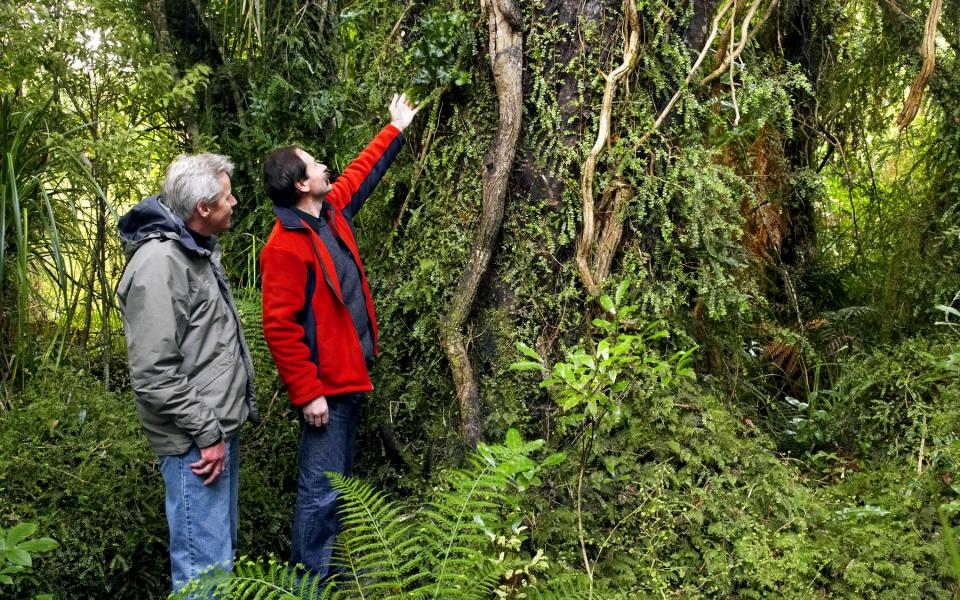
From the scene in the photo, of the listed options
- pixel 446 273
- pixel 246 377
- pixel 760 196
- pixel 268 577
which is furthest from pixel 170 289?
pixel 760 196

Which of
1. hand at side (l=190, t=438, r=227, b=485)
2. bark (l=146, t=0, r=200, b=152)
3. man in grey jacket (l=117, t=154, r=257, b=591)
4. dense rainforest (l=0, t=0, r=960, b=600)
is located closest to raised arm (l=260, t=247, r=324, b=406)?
man in grey jacket (l=117, t=154, r=257, b=591)

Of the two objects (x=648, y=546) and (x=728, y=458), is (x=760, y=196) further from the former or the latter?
(x=648, y=546)

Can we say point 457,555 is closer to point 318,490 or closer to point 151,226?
point 318,490

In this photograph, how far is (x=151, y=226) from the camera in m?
2.52

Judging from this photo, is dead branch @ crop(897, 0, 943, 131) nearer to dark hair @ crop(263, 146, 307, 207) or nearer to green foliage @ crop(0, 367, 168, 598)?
dark hair @ crop(263, 146, 307, 207)

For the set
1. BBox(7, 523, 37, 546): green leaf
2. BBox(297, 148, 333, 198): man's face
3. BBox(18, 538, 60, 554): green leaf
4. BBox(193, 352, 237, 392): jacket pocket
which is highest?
BBox(297, 148, 333, 198): man's face

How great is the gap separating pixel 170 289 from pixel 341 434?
3.40 ft

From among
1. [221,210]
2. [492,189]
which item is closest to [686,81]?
[492,189]

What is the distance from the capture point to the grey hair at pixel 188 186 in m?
2.56

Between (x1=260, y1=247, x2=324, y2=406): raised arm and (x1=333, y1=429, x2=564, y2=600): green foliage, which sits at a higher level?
(x1=260, y1=247, x2=324, y2=406): raised arm

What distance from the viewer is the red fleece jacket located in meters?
2.93

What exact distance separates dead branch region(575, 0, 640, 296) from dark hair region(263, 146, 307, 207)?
46.9 inches

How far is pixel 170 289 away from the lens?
96.3 inches

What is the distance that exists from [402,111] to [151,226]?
1.38 metres
